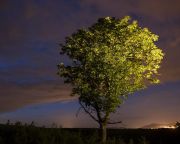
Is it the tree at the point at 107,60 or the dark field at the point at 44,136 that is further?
the tree at the point at 107,60

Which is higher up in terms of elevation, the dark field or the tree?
the tree

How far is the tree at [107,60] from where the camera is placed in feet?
179

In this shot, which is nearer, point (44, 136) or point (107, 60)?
point (44, 136)

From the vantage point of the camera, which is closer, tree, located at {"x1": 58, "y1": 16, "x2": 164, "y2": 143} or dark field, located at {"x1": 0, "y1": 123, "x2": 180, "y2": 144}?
dark field, located at {"x1": 0, "y1": 123, "x2": 180, "y2": 144}

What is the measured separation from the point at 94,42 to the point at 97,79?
4840 millimetres

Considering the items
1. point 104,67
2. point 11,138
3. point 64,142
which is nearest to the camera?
point 64,142

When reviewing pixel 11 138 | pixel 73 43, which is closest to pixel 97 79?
pixel 73 43

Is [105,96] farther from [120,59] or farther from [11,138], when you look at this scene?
[11,138]

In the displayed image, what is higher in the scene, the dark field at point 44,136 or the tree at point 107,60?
the tree at point 107,60

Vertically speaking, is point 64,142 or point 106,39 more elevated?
point 106,39

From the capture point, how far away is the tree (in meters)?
54.6

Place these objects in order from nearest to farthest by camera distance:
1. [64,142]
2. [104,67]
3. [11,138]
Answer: [64,142] → [11,138] → [104,67]

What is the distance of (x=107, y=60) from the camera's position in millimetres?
54438

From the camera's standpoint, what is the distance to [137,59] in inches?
2227
